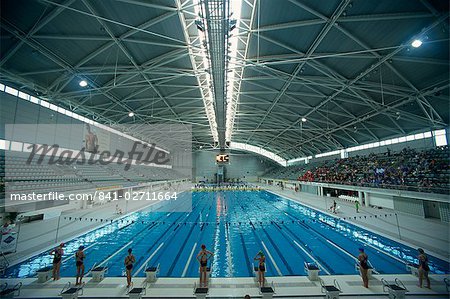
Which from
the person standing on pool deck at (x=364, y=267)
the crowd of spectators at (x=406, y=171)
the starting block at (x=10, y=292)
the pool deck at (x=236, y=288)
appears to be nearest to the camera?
the starting block at (x=10, y=292)

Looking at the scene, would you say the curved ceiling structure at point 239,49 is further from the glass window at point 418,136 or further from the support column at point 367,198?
the support column at point 367,198

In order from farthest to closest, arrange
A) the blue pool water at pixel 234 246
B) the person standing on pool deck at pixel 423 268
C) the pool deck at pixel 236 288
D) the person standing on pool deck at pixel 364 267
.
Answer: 1. the blue pool water at pixel 234 246
2. the person standing on pool deck at pixel 364 267
3. the person standing on pool deck at pixel 423 268
4. the pool deck at pixel 236 288

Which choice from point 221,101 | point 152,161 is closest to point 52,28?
point 221,101

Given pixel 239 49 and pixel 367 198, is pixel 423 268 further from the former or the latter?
pixel 367 198

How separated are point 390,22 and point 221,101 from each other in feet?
33.2

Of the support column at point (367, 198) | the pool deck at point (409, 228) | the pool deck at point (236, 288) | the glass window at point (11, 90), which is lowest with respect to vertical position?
the pool deck at point (236, 288)

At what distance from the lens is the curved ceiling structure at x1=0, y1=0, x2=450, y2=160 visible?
27.7ft

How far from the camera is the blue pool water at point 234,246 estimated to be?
7.41m

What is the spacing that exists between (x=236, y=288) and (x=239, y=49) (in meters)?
12.9

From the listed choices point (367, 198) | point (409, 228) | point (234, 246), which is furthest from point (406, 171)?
point (234, 246)

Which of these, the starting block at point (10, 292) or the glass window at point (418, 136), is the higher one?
the glass window at point (418, 136)

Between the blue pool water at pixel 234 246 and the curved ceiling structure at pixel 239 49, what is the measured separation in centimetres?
884

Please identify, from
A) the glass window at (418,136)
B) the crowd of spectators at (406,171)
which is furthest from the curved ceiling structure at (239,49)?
the crowd of spectators at (406,171)

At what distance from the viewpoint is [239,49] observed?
524 inches
